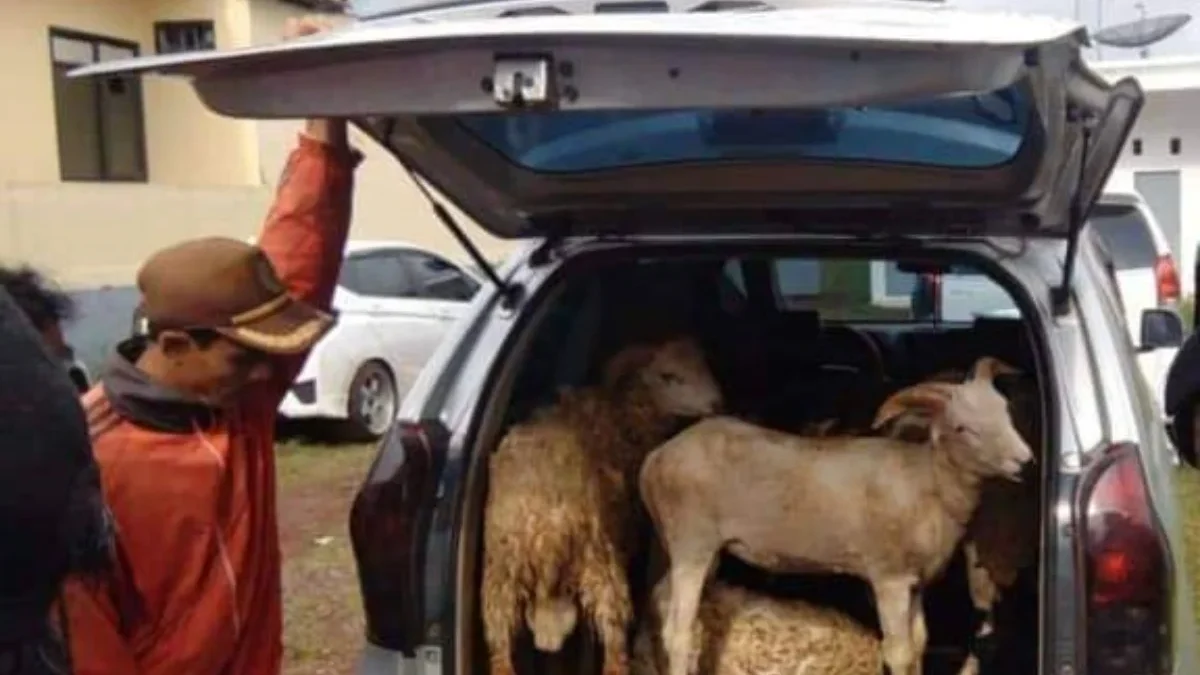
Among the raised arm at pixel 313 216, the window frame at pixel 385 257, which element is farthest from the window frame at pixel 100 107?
the raised arm at pixel 313 216

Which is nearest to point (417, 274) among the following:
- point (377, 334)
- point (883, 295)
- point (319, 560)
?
point (377, 334)

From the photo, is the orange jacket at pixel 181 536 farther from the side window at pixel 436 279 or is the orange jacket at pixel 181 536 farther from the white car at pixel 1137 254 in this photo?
the side window at pixel 436 279

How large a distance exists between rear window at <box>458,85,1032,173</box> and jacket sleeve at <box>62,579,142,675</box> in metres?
1.20

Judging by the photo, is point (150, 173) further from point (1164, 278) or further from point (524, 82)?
point (524, 82)

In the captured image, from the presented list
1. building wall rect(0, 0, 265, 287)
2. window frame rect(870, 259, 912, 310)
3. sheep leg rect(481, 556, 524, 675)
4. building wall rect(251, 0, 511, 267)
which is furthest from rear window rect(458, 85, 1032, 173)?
building wall rect(251, 0, 511, 267)

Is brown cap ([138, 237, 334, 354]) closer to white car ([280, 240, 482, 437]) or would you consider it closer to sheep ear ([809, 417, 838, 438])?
sheep ear ([809, 417, 838, 438])

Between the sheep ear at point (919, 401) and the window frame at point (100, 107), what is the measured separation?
14.4 m

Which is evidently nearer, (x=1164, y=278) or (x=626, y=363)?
(x=626, y=363)

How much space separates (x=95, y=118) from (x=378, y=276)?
6956mm

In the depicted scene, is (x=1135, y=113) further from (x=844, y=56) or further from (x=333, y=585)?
(x=333, y=585)

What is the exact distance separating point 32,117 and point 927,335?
45.3 feet

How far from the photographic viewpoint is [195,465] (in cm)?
304

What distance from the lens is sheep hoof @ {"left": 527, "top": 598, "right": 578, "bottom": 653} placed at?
3631 mm

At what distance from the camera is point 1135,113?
10.7 ft
